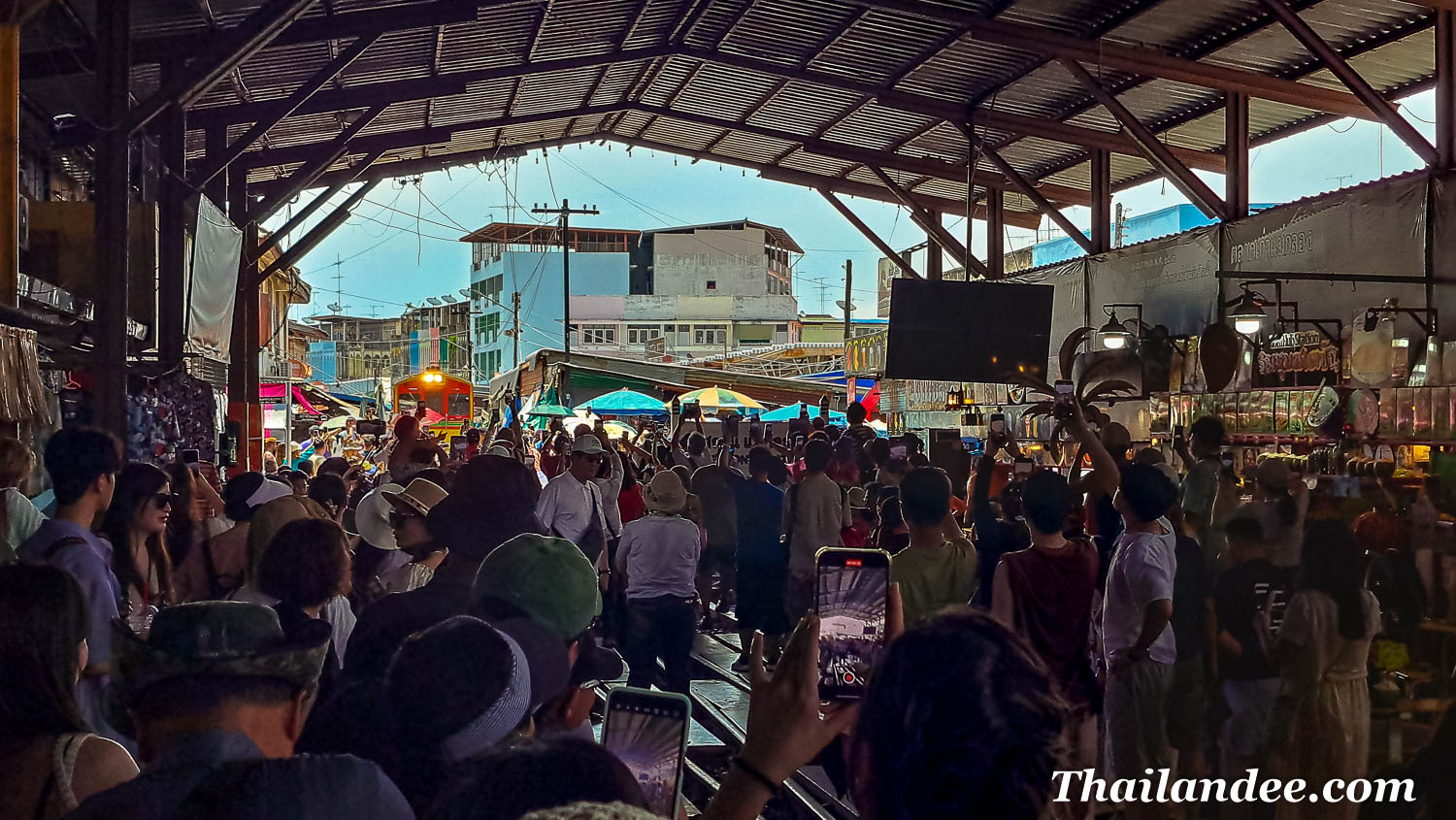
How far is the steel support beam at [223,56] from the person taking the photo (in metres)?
10.6

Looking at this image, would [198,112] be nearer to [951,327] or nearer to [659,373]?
[951,327]

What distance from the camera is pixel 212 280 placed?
14.0 metres

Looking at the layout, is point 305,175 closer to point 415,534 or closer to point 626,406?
point 626,406

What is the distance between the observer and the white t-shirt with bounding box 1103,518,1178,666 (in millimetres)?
5520

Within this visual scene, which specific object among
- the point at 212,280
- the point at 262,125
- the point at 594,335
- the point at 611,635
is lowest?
the point at 611,635

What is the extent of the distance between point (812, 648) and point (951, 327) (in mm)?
14549

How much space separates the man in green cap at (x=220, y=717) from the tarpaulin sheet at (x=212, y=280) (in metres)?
11.8

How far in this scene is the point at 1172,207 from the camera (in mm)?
35781

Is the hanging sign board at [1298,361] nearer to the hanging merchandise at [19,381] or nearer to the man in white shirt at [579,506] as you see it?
the man in white shirt at [579,506]

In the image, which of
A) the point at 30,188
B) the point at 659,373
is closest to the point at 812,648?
the point at 30,188

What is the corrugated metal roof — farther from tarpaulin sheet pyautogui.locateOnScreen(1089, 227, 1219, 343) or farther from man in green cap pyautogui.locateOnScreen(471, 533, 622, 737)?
man in green cap pyautogui.locateOnScreen(471, 533, 622, 737)

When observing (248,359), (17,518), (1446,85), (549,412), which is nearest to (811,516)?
(17,518)

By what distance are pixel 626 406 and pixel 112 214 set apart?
48.6 feet

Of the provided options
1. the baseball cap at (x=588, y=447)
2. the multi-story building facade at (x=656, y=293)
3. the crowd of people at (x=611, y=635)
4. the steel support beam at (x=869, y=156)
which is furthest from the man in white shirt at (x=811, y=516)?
the multi-story building facade at (x=656, y=293)
